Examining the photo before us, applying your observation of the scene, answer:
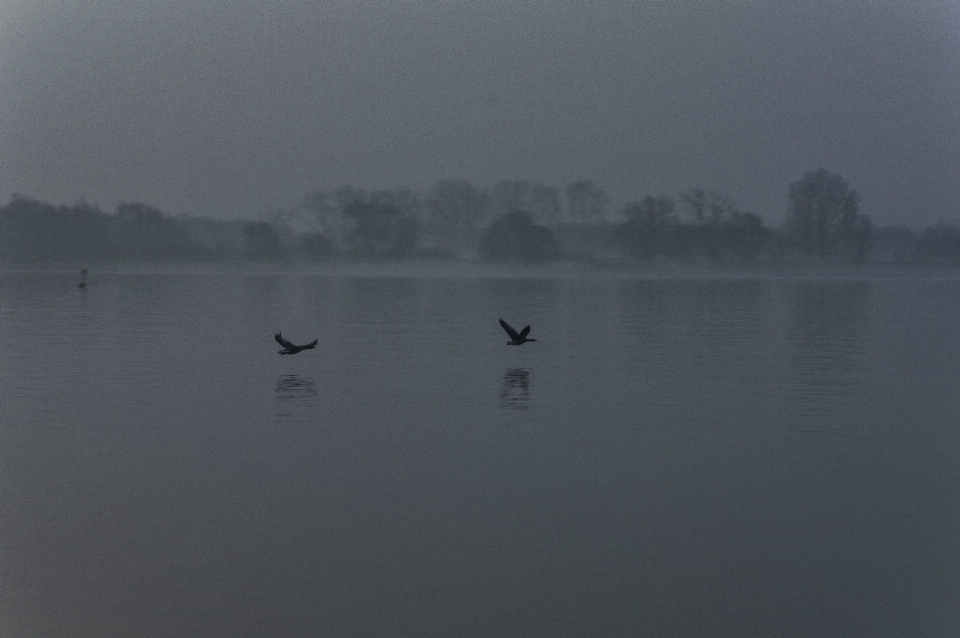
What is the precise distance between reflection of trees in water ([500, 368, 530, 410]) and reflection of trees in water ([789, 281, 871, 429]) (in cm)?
582

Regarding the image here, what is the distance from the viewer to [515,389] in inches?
962

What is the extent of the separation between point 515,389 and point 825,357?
1286 cm

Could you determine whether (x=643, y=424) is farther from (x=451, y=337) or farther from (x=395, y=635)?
(x=451, y=337)

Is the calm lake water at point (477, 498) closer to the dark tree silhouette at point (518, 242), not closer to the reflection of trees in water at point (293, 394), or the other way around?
the reflection of trees in water at point (293, 394)

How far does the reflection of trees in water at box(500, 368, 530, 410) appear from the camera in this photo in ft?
72.7

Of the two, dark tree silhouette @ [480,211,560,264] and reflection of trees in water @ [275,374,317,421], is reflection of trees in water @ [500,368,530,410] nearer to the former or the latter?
reflection of trees in water @ [275,374,317,421]

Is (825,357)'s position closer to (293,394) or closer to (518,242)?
(293,394)

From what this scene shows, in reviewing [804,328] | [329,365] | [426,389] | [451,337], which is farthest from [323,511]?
[804,328]

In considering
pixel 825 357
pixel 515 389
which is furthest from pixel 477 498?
pixel 825 357

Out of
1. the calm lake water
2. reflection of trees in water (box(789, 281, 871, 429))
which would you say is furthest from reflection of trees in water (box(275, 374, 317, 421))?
reflection of trees in water (box(789, 281, 871, 429))

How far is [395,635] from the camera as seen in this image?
10242 millimetres

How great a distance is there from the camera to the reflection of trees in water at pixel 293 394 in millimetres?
21153

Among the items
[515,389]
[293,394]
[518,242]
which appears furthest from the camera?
[518,242]

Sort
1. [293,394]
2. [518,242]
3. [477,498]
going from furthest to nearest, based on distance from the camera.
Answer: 1. [518,242]
2. [293,394]
3. [477,498]
